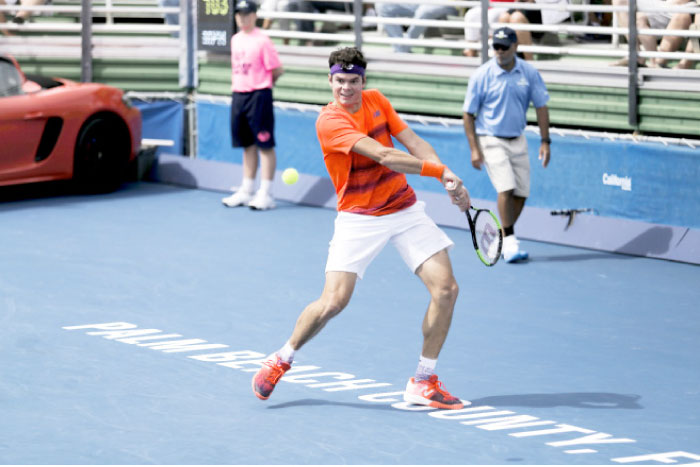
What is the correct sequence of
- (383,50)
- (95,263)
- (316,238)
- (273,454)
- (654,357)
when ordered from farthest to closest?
(383,50) < (316,238) < (95,263) < (654,357) < (273,454)

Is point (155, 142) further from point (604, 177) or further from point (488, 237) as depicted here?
point (488, 237)

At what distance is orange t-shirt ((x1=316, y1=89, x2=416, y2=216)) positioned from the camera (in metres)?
7.71

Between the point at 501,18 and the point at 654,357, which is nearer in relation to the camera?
the point at 654,357

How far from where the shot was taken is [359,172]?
7805mm

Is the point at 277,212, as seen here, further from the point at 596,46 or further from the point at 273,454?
the point at 273,454

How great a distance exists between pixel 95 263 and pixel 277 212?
10.8ft

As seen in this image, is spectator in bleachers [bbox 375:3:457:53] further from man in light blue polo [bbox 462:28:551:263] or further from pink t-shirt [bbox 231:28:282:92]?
man in light blue polo [bbox 462:28:551:263]

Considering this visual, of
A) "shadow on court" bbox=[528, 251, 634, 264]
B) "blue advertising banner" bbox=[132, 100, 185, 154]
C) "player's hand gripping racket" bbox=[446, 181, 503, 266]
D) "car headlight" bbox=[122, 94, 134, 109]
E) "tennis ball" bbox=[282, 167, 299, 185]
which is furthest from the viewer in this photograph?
"blue advertising banner" bbox=[132, 100, 185, 154]

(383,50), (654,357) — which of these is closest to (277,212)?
(383,50)

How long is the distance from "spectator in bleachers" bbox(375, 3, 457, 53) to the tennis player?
7.87m

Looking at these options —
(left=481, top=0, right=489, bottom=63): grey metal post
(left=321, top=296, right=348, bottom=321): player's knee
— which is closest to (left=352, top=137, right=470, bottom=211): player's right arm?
(left=321, top=296, right=348, bottom=321): player's knee

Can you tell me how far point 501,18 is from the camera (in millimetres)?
14625

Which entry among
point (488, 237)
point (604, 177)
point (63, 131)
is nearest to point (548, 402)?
point (488, 237)

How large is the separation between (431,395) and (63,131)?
845cm
